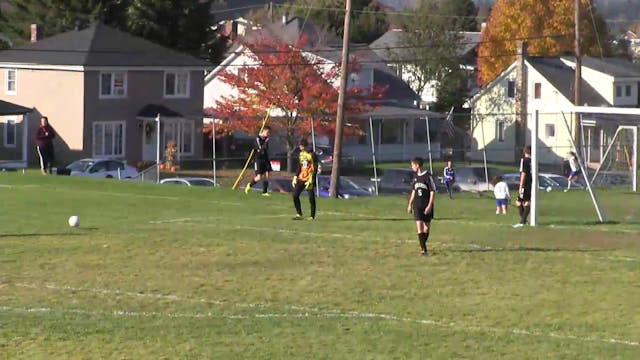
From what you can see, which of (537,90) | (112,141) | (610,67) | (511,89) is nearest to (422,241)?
(112,141)

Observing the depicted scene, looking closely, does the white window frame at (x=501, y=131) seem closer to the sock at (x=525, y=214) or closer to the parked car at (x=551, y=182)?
the parked car at (x=551, y=182)

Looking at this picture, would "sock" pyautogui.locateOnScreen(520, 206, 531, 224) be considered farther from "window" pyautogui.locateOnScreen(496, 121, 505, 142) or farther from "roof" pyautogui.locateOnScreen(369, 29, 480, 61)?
"roof" pyautogui.locateOnScreen(369, 29, 480, 61)

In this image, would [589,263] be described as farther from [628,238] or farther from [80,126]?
[80,126]

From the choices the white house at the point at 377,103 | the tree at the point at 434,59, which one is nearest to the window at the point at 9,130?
the white house at the point at 377,103

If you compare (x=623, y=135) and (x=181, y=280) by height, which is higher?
→ (x=623, y=135)

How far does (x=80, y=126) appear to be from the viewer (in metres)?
60.4

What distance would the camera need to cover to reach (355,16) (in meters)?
111

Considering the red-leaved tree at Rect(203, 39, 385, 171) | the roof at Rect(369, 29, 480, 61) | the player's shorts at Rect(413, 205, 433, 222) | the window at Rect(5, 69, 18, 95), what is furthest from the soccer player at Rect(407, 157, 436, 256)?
the roof at Rect(369, 29, 480, 61)

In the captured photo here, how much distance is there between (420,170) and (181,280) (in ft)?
15.1

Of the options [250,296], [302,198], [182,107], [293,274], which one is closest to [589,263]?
[293,274]

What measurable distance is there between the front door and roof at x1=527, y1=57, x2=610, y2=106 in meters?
25.7

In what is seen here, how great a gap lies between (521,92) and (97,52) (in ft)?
94.4

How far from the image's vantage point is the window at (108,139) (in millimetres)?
61500

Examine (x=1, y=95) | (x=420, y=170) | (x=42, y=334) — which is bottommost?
(x=42, y=334)
